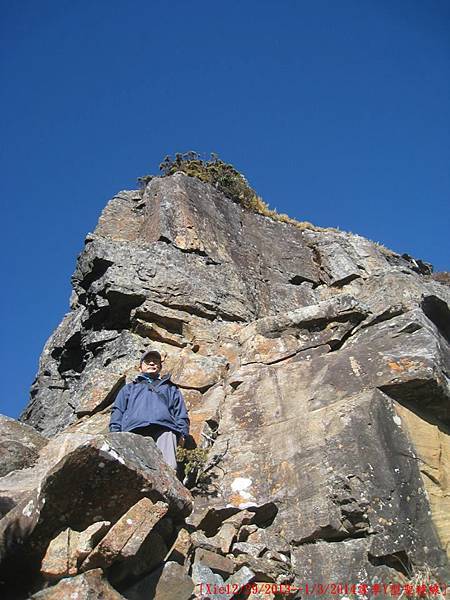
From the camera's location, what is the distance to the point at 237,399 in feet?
32.6

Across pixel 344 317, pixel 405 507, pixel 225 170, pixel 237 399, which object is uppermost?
pixel 225 170

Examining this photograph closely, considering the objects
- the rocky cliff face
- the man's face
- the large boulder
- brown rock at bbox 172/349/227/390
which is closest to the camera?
the large boulder

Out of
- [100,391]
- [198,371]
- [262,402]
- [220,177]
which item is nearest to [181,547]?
[262,402]

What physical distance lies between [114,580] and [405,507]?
358 centimetres

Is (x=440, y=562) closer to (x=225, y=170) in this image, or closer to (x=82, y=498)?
(x=82, y=498)

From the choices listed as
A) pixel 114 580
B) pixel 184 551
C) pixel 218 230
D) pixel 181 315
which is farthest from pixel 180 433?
pixel 218 230

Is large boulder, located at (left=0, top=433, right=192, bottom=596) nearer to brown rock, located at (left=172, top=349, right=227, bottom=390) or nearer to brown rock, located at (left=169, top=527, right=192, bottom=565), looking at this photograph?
brown rock, located at (left=169, top=527, right=192, bottom=565)

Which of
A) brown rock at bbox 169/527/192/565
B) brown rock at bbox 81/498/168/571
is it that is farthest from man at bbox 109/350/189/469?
brown rock at bbox 81/498/168/571

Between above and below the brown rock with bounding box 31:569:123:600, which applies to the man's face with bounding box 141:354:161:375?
above

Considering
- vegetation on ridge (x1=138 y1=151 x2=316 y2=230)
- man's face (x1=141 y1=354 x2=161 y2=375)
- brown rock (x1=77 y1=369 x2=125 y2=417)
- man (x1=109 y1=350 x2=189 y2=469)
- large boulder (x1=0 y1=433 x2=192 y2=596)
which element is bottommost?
large boulder (x1=0 y1=433 x2=192 y2=596)

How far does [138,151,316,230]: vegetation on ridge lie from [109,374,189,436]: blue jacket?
11032 mm

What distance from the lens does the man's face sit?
29.6ft

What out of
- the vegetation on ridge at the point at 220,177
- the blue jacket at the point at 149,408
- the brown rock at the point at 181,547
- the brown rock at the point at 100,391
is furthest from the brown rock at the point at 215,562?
the vegetation on ridge at the point at 220,177

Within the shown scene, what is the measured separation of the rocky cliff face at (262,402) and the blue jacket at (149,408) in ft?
3.21
